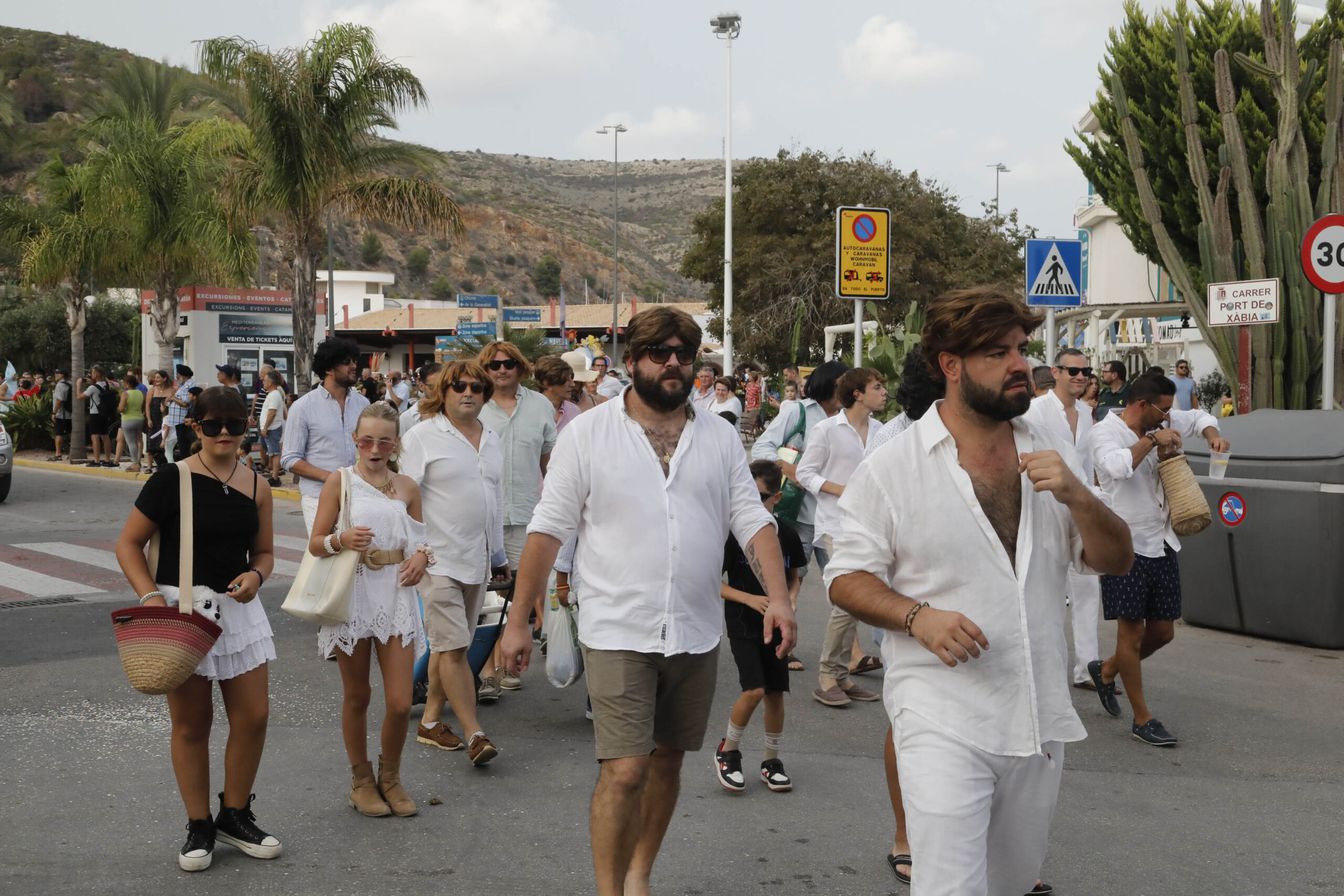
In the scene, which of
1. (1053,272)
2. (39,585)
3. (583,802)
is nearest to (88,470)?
(39,585)

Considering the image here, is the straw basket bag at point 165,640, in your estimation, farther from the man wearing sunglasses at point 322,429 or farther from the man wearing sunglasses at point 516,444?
the man wearing sunglasses at point 322,429

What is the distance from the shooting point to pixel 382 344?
75.7 meters

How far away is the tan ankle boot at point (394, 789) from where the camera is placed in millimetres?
4977

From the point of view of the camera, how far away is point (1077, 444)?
736cm

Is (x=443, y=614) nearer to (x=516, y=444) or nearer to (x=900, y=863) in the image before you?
(x=516, y=444)

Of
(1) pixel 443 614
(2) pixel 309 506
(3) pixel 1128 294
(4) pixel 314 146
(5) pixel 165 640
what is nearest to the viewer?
(5) pixel 165 640

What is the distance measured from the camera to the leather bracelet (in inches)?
108

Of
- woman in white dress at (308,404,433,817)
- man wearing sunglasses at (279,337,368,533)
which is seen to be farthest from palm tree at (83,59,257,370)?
woman in white dress at (308,404,433,817)

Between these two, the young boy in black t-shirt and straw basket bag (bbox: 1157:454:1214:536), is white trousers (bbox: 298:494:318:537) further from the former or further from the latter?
straw basket bag (bbox: 1157:454:1214:536)

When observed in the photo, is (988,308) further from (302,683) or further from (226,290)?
(226,290)

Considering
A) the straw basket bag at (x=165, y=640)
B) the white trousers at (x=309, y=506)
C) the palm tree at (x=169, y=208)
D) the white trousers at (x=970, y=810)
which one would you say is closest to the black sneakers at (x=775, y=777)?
the straw basket bag at (x=165, y=640)

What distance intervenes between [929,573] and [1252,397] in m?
11.8

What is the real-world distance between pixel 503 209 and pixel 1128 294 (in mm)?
97769

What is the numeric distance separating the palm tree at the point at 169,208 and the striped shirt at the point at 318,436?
1678cm
